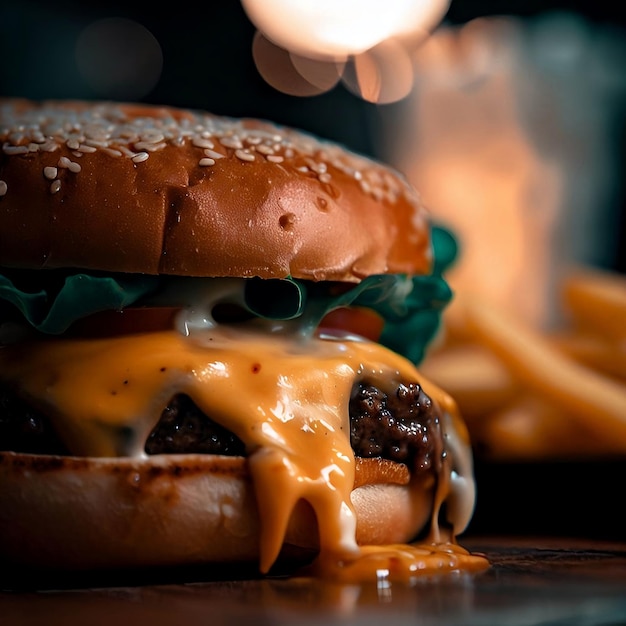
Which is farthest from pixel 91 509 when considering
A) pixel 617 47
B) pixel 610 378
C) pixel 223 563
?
pixel 617 47

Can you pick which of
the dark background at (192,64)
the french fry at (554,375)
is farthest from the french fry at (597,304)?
the dark background at (192,64)

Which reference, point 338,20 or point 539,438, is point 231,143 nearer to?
point 539,438

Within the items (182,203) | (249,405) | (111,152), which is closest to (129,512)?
(249,405)

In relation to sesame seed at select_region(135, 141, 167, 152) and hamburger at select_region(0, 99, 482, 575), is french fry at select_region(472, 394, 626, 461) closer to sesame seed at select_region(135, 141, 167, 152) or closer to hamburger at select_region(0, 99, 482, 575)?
hamburger at select_region(0, 99, 482, 575)

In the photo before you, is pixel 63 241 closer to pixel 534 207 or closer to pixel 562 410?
pixel 562 410

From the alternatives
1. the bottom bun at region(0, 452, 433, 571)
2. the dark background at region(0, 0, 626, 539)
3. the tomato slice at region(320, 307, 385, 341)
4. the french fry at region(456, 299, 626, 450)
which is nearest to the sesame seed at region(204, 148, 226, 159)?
the tomato slice at region(320, 307, 385, 341)
